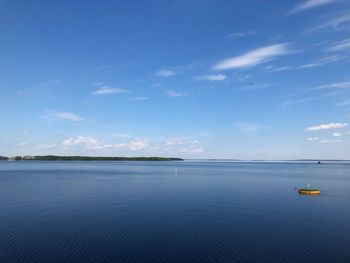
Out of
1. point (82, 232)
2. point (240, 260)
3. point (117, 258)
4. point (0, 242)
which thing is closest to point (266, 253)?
point (240, 260)

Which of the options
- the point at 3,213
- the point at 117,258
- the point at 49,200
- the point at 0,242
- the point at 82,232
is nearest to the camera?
the point at 117,258

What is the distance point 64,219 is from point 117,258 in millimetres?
16266

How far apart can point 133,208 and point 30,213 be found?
14006 mm

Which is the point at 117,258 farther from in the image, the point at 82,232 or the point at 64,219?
the point at 64,219

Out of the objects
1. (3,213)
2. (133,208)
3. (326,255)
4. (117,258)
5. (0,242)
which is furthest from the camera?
(133,208)

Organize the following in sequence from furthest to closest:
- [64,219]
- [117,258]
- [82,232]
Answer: [64,219] < [82,232] < [117,258]

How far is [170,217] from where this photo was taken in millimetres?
38688

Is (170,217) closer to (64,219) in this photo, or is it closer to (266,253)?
(64,219)

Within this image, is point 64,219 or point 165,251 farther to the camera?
point 64,219

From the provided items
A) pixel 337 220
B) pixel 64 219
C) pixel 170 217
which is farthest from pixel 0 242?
pixel 337 220

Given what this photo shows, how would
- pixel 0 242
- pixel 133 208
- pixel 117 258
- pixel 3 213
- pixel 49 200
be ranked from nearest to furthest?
pixel 117 258
pixel 0 242
pixel 3 213
pixel 133 208
pixel 49 200

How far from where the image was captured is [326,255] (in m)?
25.2

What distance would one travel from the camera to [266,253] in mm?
25266

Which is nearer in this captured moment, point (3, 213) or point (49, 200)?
point (3, 213)
